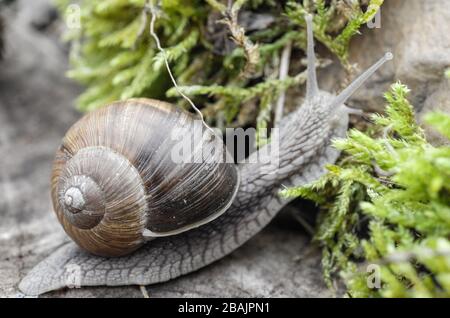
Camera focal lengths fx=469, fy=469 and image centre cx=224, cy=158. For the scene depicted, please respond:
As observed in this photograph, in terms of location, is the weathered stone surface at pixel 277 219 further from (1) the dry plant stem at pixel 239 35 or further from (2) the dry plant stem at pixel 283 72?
(1) the dry plant stem at pixel 239 35

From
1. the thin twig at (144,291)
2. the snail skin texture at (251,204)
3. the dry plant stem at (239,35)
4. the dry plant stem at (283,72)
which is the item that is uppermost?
the dry plant stem at (239,35)

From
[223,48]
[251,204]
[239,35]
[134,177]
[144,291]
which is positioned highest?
[239,35]

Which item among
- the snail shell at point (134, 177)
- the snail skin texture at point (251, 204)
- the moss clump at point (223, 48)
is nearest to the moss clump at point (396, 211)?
the snail skin texture at point (251, 204)

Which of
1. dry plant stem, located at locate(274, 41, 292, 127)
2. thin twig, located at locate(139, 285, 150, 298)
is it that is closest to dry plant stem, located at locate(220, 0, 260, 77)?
dry plant stem, located at locate(274, 41, 292, 127)

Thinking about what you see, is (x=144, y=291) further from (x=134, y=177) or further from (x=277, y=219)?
(x=277, y=219)

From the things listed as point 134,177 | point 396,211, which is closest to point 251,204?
point 134,177

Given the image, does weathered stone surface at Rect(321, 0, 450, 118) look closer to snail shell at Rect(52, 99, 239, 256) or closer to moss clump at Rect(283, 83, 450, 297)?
moss clump at Rect(283, 83, 450, 297)
